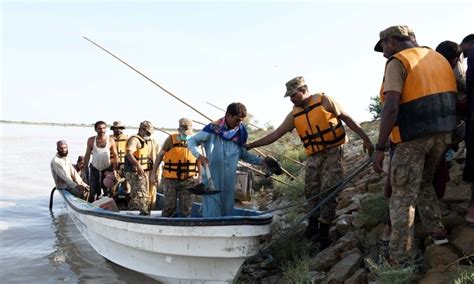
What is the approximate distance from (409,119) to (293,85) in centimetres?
156

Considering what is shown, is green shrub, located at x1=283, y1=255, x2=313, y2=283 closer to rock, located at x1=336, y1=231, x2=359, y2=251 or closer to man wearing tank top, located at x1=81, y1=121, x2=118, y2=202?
rock, located at x1=336, y1=231, x2=359, y2=251

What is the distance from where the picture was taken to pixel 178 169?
19.8ft

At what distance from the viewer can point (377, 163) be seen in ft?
11.9

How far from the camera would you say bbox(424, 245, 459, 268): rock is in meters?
3.51

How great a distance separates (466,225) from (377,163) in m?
1.03

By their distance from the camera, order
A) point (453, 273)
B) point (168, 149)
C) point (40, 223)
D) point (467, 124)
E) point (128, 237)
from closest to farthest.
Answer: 1. point (453, 273)
2. point (467, 124)
3. point (128, 237)
4. point (168, 149)
5. point (40, 223)

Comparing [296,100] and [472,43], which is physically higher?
[472,43]

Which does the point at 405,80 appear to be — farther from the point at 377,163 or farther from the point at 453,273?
the point at 453,273

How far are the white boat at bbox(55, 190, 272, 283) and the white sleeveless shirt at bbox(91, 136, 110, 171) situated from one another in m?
2.85

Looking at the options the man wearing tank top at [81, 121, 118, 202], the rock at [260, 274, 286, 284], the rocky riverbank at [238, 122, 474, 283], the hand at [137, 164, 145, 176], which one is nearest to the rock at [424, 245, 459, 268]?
the rocky riverbank at [238, 122, 474, 283]

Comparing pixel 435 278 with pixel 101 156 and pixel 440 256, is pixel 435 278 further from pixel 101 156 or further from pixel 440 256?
pixel 101 156

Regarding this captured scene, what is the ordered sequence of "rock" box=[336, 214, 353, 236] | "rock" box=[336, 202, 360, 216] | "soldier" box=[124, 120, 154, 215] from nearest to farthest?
"rock" box=[336, 214, 353, 236] < "rock" box=[336, 202, 360, 216] < "soldier" box=[124, 120, 154, 215]

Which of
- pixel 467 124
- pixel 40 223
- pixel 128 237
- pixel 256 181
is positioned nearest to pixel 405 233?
pixel 467 124

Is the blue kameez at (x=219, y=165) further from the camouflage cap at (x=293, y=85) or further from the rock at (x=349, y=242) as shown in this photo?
the rock at (x=349, y=242)
